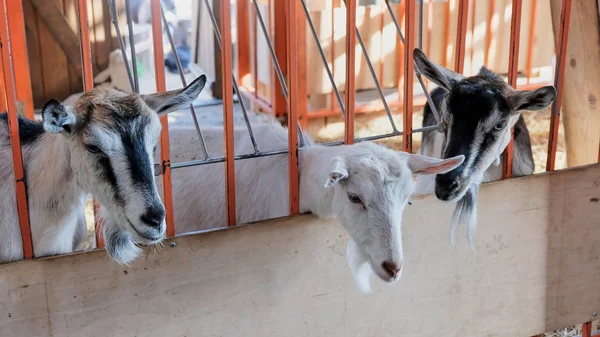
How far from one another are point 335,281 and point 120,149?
4.14 feet

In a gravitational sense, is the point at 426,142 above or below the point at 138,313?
above

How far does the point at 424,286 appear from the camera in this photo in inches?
132

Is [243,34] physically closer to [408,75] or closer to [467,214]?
[408,75]

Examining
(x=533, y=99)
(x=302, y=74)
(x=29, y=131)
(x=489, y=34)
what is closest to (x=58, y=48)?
(x=302, y=74)

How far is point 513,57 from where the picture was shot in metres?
3.23

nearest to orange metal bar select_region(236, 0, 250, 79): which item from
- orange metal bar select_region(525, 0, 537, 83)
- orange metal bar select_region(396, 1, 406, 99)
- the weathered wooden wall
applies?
the weathered wooden wall

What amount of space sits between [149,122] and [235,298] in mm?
950

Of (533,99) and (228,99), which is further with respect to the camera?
(533,99)

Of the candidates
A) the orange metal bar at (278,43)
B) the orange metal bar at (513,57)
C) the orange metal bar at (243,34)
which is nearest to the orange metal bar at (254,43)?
the orange metal bar at (243,34)

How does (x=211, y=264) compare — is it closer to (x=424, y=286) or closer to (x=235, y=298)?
(x=235, y=298)

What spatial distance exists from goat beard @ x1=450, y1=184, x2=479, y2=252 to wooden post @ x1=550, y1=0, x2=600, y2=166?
1.21 meters

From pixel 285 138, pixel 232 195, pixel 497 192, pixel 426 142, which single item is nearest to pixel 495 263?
pixel 497 192

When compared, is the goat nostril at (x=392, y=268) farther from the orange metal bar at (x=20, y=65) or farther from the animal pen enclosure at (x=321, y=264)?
the orange metal bar at (x=20, y=65)

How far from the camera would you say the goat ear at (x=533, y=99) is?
283 centimetres
